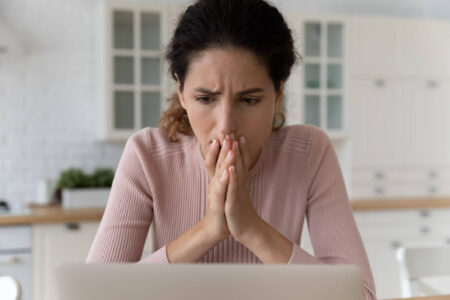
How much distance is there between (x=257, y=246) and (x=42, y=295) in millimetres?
2012

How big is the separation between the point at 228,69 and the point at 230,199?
280 millimetres

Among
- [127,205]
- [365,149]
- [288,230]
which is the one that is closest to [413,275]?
[288,230]

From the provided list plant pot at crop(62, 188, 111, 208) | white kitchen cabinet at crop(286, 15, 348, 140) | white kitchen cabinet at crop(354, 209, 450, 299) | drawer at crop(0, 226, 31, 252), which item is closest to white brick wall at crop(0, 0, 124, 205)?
plant pot at crop(62, 188, 111, 208)

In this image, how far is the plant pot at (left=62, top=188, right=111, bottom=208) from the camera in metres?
2.89

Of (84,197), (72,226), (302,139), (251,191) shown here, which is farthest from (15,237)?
(302,139)

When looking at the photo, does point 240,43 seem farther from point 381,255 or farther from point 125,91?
point 381,255

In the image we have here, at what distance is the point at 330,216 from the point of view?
4.10ft

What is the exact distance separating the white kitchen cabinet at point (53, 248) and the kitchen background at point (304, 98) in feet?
1.51

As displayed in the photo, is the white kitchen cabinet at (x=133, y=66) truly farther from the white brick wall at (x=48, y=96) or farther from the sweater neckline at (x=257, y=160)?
the sweater neckline at (x=257, y=160)

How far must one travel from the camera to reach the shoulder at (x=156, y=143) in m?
1.30

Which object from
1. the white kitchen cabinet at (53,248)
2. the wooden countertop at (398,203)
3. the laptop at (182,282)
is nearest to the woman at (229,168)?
the laptop at (182,282)

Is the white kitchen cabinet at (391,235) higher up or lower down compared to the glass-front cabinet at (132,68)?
lower down

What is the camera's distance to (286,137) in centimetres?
138

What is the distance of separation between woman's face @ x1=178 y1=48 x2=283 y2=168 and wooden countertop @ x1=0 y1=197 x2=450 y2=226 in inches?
71.3
